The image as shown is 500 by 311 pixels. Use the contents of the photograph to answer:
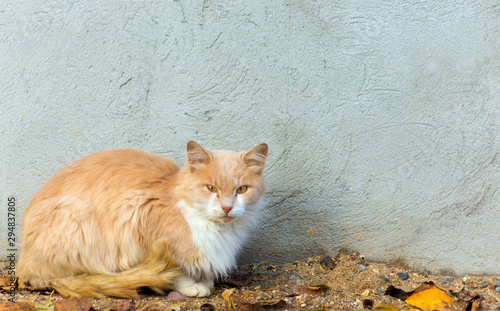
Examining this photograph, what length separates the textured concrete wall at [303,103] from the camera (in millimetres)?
3088

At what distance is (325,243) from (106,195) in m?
1.68

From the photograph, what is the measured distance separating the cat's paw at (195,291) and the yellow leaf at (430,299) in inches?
52.5

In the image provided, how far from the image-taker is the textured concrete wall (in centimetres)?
309

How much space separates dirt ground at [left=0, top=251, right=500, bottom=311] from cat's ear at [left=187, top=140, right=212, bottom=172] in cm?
84

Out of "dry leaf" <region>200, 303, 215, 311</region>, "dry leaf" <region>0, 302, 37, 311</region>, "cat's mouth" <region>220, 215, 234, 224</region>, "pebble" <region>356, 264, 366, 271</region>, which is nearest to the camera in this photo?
"dry leaf" <region>0, 302, 37, 311</region>

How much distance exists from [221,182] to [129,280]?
0.84 metres

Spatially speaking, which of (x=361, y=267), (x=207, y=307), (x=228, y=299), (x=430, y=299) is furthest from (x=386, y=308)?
(x=207, y=307)

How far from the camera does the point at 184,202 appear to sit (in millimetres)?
2820

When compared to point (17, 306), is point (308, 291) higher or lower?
lower

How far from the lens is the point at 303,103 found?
10.6 ft

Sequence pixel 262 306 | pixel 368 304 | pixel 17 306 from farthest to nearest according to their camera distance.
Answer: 1. pixel 368 304
2. pixel 262 306
3. pixel 17 306

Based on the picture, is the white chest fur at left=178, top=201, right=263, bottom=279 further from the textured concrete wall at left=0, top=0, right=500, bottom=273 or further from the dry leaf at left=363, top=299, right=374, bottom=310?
the dry leaf at left=363, top=299, right=374, bottom=310

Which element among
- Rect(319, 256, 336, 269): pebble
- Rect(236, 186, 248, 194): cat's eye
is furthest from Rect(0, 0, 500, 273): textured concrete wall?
Rect(236, 186, 248, 194): cat's eye

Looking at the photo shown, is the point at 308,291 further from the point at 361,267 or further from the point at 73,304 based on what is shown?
the point at 73,304
